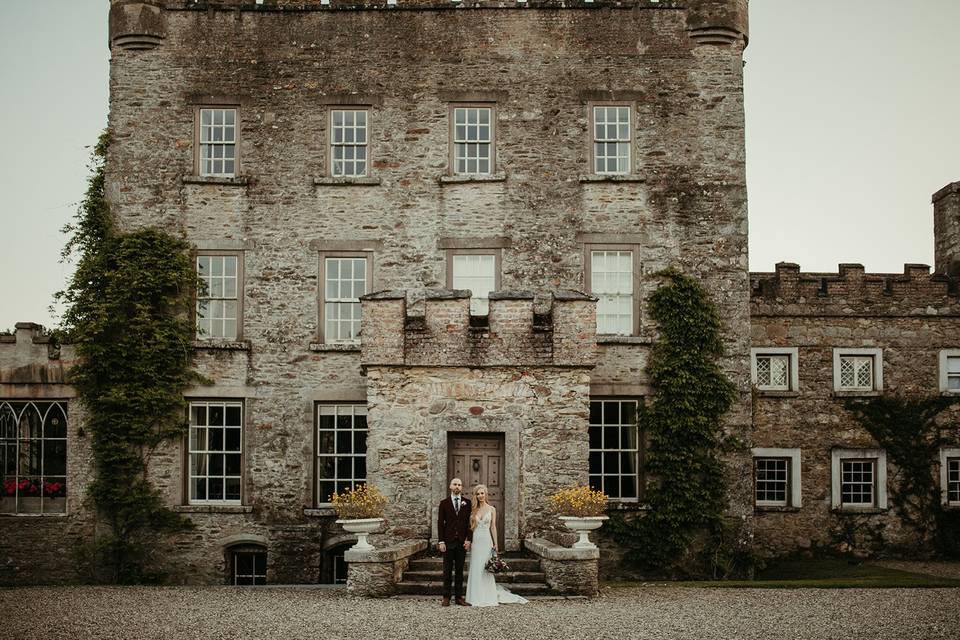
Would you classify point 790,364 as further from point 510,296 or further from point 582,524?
point 582,524

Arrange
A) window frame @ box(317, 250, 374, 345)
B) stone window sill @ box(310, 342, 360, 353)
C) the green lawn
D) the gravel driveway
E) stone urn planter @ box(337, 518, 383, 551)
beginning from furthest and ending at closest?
window frame @ box(317, 250, 374, 345)
stone window sill @ box(310, 342, 360, 353)
the green lawn
stone urn planter @ box(337, 518, 383, 551)
the gravel driveway

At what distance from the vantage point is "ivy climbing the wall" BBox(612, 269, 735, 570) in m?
19.8

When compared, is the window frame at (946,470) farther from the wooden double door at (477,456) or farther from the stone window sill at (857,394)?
the wooden double door at (477,456)

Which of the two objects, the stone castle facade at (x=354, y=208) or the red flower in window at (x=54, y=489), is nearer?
the stone castle facade at (x=354, y=208)

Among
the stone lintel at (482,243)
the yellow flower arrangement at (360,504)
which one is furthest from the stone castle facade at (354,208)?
the yellow flower arrangement at (360,504)

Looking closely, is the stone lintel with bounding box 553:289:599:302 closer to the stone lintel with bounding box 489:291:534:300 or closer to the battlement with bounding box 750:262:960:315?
the stone lintel with bounding box 489:291:534:300

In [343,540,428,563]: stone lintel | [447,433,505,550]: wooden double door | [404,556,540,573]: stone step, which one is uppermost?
[447,433,505,550]: wooden double door

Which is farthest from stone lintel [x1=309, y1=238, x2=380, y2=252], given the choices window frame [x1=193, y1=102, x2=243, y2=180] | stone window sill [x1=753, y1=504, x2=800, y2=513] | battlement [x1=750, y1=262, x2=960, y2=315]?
stone window sill [x1=753, y1=504, x2=800, y2=513]

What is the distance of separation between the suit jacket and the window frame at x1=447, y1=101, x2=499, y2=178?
7811mm

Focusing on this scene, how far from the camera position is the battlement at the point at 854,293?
969 inches

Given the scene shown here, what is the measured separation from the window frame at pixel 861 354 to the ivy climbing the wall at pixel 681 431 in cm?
554

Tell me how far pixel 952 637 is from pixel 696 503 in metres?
7.55

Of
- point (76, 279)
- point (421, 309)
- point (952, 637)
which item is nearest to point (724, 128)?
point (421, 309)

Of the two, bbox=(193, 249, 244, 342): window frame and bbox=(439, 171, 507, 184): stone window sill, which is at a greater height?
bbox=(439, 171, 507, 184): stone window sill
